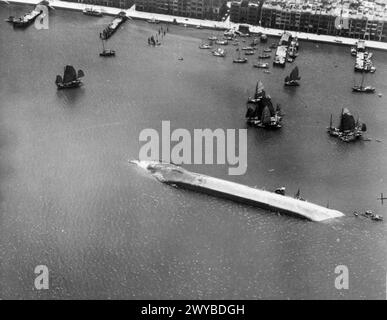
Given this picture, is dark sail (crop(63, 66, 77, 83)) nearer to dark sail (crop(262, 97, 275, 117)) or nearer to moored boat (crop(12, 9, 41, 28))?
Answer: moored boat (crop(12, 9, 41, 28))

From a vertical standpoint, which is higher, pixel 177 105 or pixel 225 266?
pixel 177 105

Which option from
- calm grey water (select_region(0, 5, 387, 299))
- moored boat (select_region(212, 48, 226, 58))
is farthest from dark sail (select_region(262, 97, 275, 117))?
moored boat (select_region(212, 48, 226, 58))

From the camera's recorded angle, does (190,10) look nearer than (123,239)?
No

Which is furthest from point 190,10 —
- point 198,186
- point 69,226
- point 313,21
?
point 69,226

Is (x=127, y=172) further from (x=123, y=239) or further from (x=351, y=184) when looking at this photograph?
(x=351, y=184)

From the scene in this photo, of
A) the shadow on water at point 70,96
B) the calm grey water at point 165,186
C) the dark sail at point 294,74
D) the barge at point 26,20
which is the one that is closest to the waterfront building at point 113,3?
the barge at point 26,20

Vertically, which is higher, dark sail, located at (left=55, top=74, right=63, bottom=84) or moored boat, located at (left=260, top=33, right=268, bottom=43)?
moored boat, located at (left=260, top=33, right=268, bottom=43)

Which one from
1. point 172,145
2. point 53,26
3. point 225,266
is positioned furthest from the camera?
point 53,26
